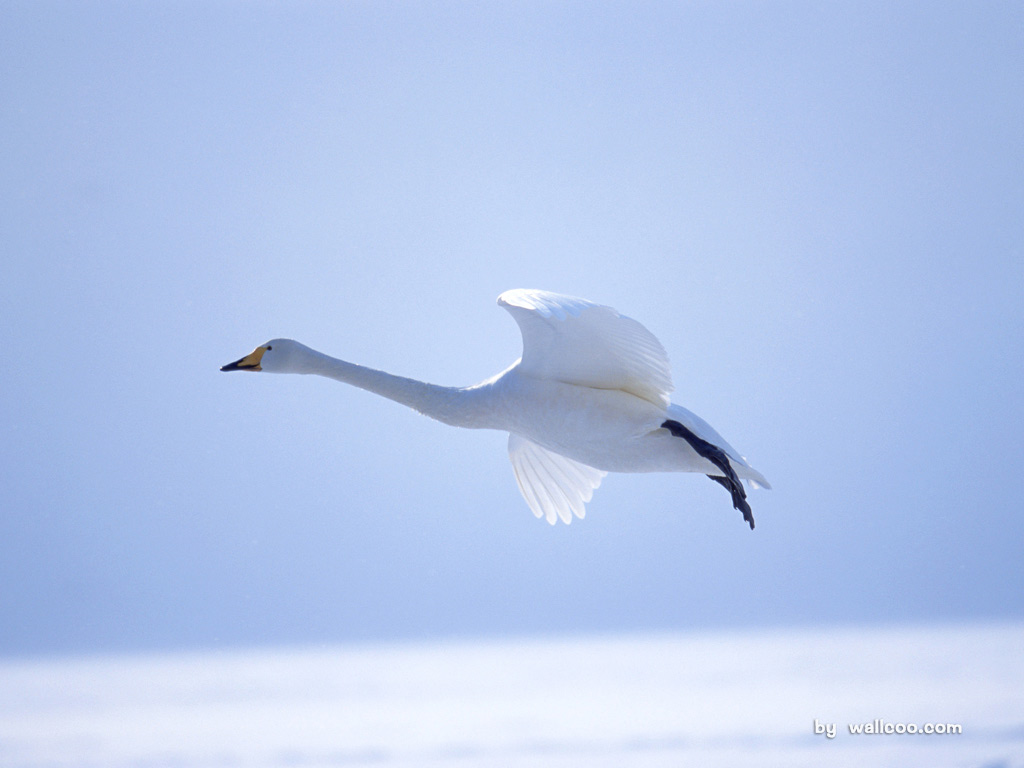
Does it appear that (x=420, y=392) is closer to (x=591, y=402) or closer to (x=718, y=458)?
(x=591, y=402)

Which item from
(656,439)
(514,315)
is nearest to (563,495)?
(656,439)

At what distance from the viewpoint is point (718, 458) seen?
4.29m

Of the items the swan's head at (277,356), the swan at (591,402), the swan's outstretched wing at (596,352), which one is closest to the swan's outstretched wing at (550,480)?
the swan at (591,402)

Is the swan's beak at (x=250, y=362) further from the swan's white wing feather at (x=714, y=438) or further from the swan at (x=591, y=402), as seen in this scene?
the swan's white wing feather at (x=714, y=438)

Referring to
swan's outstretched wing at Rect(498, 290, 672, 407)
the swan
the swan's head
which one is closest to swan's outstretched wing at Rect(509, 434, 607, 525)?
the swan

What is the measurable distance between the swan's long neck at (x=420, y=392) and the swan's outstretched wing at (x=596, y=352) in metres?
0.23

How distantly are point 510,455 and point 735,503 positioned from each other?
1453mm

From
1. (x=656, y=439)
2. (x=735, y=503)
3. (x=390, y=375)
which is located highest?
(x=390, y=375)

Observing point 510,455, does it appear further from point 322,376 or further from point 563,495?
point 322,376

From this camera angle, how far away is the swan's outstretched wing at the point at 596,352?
410 cm

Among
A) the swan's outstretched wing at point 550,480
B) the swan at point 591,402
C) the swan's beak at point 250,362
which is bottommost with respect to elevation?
the swan's outstretched wing at point 550,480

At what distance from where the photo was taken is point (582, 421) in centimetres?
433

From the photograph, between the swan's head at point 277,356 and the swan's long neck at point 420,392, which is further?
the swan's head at point 277,356

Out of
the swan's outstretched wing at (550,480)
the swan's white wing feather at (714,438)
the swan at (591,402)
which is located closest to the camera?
the swan at (591,402)
